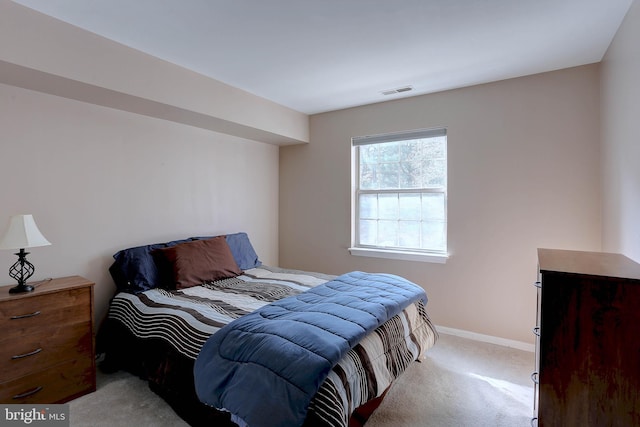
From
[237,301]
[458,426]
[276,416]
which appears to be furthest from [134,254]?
[458,426]

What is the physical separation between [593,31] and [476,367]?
8.20 ft

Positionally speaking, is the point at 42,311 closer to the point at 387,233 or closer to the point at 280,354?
the point at 280,354

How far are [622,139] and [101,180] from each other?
3721 millimetres

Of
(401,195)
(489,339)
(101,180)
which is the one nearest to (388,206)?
(401,195)

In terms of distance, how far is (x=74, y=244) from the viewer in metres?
2.41

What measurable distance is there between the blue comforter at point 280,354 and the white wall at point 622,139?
1416mm

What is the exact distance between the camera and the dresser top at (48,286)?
181 cm

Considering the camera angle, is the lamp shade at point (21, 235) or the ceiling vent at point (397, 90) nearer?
the lamp shade at point (21, 235)

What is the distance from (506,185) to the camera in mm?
2826

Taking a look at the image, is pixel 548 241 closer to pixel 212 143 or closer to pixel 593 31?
pixel 593 31

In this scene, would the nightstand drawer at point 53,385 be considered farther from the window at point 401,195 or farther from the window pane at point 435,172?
the window pane at point 435,172

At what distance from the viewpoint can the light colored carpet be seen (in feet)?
5.99

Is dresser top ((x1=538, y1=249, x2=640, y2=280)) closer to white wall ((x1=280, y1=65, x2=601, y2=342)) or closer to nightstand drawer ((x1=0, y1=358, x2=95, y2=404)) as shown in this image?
white wall ((x1=280, y1=65, x2=601, y2=342))

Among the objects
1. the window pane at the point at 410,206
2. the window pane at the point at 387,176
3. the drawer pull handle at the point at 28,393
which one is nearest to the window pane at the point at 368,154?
the window pane at the point at 387,176
